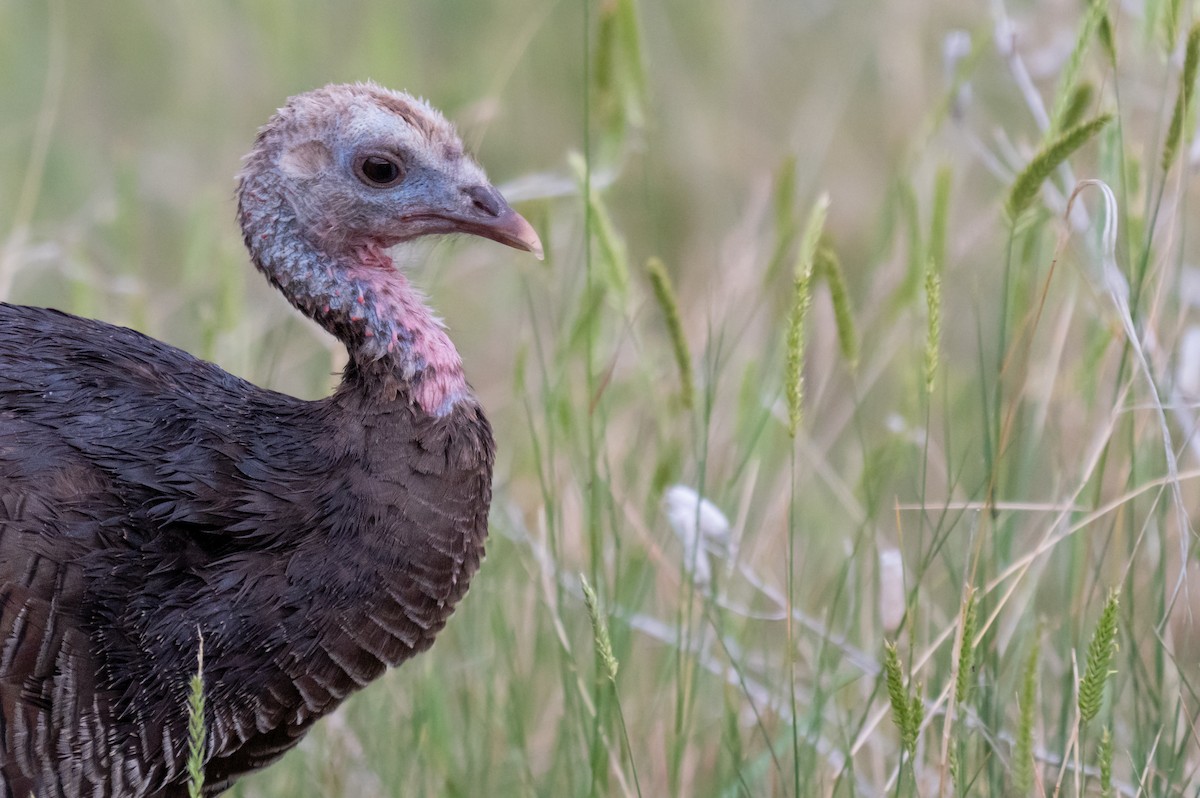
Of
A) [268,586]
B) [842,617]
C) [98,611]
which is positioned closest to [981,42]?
[842,617]

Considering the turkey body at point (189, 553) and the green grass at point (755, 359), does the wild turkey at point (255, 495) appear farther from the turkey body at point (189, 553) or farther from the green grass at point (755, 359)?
the green grass at point (755, 359)

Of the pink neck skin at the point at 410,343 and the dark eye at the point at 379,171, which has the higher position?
the dark eye at the point at 379,171

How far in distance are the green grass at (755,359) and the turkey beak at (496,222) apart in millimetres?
199

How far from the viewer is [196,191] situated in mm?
6766

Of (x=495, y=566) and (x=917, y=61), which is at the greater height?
(x=917, y=61)

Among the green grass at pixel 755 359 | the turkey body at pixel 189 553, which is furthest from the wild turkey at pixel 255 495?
the green grass at pixel 755 359

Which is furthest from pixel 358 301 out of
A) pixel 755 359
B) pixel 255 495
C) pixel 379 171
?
pixel 755 359

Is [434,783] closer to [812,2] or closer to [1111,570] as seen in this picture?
[1111,570]

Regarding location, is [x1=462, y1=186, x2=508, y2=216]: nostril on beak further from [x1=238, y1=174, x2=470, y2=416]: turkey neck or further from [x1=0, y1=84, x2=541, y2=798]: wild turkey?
[x1=238, y1=174, x2=470, y2=416]: turkey neck

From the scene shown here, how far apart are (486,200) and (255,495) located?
2.67 ft

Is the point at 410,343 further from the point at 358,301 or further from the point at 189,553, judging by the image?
the point at 189,553

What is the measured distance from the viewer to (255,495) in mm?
2967

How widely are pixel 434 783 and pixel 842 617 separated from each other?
148 centimetres

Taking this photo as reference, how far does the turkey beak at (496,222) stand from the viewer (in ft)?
10.7
